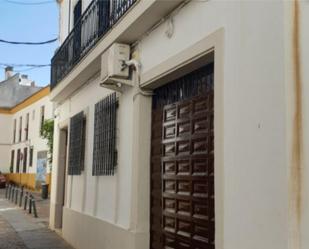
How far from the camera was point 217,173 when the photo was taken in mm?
4941

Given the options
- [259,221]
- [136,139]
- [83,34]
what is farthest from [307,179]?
[83,34]

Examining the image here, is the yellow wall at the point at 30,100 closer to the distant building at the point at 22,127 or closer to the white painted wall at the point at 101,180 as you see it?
the distant building at the point at 22,127

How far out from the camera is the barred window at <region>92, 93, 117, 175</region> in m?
8.45

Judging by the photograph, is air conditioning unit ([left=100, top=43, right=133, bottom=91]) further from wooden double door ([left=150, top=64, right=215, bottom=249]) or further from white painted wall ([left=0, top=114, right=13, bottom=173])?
white painted wall ([left=0, top=114, right=13, bottom=173])

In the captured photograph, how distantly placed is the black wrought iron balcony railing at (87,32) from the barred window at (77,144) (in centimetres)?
123

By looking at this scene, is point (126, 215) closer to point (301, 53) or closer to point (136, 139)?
point (136, 139)

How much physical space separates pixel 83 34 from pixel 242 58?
22.1 ft

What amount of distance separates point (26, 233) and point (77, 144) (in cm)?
369

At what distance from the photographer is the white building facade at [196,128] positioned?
4.00 metres

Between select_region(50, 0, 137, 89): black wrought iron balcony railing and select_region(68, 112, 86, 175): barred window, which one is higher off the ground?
select_region(50, 0, 137, 89): black wrought iron balcony railing

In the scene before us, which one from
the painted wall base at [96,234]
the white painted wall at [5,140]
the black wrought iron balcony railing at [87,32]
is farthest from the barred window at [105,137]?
the white painted wall at [5,140]

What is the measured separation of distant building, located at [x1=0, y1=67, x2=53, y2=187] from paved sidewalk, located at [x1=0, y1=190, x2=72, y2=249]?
12816 millimetres

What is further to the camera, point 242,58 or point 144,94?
point 144,94

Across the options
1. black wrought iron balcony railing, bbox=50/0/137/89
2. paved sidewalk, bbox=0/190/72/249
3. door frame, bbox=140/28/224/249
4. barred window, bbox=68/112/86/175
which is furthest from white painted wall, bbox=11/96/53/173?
door frame, bbox=140/28/224/249
